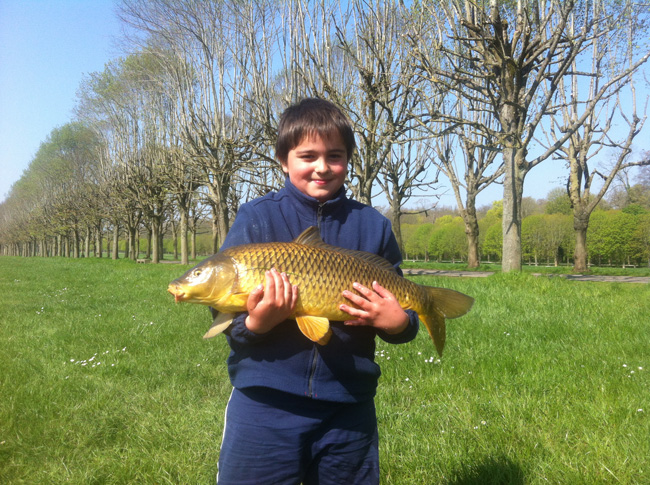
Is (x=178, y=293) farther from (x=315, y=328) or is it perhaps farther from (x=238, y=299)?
(x=315, y=328)

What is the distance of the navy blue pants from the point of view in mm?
1604

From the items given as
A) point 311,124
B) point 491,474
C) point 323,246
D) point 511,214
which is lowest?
point 491,474

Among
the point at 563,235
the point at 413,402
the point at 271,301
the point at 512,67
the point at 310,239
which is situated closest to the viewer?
the point at 271,301

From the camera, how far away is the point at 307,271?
1.52 meters

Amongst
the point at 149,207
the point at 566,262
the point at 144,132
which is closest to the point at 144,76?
the point at 144,132

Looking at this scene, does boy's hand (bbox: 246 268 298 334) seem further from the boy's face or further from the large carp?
the boy's face

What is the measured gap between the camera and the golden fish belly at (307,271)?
1.50 meters

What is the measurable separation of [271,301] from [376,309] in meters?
0.38

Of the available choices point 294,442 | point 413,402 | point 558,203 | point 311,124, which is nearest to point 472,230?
point 413,402

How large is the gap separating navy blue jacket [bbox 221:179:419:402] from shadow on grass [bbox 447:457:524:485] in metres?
1.27

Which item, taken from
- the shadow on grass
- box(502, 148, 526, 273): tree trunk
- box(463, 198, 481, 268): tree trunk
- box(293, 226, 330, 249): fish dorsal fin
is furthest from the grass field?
box(463, 198, 481, 268): tree trunk

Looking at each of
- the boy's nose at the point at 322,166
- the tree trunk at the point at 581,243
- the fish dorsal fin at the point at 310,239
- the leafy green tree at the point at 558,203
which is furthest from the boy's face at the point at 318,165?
the leafy green tree at the point at 558,203

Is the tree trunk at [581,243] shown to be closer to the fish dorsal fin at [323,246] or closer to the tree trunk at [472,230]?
the tree trunk at [472,230]

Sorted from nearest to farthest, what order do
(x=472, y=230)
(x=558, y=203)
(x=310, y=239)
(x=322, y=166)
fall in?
(x=310, y=239) → (x=322, y=166) → (x=472, y=230) → (x=558, y=203)
